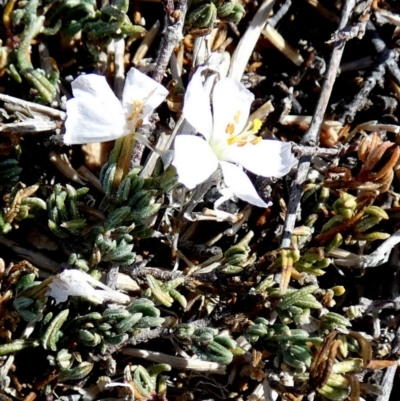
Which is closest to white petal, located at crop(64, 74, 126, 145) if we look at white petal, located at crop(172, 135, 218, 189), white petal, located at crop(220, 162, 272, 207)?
white petal, located at crop(172, 135, 218, 189)

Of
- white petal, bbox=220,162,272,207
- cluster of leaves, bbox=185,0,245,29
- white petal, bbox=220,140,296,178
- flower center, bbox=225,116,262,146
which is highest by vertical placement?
cluster of leaves, bbox=185,0,245,29

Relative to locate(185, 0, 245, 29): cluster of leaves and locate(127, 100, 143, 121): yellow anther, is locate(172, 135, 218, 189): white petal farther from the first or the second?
locate(185, 0, 245, 29): cluster of leaves

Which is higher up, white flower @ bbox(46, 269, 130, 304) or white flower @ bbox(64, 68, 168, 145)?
white flower @ bbox(64, 68, 168, 145)

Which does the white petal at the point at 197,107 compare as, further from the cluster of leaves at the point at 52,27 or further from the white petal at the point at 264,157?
the cluster of leaves at the point at 52,27

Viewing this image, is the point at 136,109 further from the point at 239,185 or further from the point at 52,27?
the point at 52,27

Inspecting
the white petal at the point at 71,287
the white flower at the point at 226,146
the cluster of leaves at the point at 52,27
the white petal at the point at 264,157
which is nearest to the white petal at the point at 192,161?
the white flower at the point at 226,146

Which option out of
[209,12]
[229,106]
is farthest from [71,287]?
[209,12]
